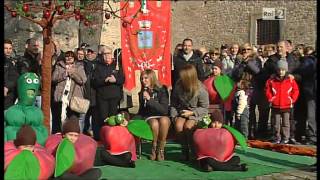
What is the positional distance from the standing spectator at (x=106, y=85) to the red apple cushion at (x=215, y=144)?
2.64 metres

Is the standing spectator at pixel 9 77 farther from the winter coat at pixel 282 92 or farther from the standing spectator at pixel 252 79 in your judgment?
the winter coat at pixel 282 92

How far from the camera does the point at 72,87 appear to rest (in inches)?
→ 367

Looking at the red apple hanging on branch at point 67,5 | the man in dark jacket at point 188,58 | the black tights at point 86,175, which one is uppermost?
the red apple hanging on branch at point 67,5

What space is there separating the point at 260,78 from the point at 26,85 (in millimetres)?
5245

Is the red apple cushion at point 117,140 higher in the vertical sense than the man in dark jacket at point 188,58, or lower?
lower

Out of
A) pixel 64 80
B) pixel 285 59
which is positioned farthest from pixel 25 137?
pixel 285 59

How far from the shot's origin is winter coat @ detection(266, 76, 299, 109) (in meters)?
9.84

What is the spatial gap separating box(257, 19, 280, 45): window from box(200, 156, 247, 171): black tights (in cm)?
1642

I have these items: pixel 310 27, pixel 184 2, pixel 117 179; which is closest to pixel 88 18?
pixel 117 179

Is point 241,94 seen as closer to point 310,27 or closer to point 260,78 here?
point 260,78

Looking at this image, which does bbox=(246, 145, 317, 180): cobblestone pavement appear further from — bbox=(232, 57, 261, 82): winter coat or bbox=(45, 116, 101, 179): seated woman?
bbox=(232, 57, 261, 82): winter coat

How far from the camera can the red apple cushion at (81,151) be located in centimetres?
603

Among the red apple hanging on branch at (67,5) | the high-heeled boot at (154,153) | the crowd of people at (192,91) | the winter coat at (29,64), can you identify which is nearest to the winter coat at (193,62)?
the crowd of people at (192,91)

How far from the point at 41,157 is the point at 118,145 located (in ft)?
6.45
